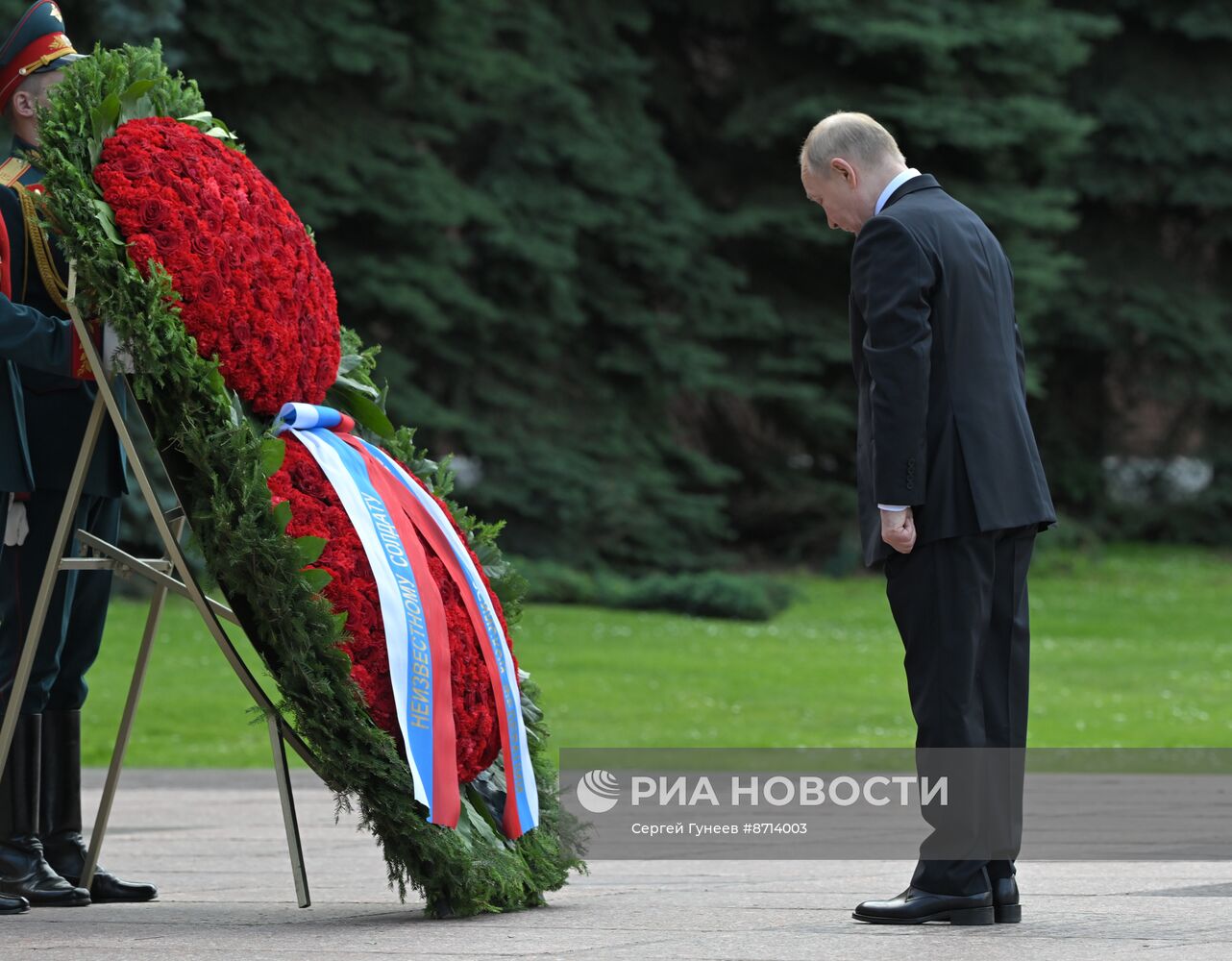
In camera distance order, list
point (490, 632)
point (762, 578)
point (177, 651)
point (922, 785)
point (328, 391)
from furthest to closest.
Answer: point (762, 578), point (177, 651), point (328, 391), point (490, 632), point (922, 785)

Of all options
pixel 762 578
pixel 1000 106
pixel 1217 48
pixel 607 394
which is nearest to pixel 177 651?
pixel 762 578

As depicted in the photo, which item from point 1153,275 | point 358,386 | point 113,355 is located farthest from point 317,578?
point 1153,275

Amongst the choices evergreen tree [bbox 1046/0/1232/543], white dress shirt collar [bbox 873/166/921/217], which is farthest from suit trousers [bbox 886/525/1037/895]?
evergreen tree [bbox 1046/0/1232/543]

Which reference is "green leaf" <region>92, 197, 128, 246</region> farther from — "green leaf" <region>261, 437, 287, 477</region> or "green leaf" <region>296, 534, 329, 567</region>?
"green leaf" <region>296, 534, 329, 567</region>

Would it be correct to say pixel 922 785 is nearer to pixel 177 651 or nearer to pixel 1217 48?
pixel 177 651

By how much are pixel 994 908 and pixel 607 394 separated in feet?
58.8

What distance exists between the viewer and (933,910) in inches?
187

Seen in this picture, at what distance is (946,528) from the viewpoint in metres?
4.84

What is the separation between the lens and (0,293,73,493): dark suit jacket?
16.6ft

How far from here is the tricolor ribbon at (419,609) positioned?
4.93 meters

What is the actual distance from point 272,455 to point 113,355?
49 cm

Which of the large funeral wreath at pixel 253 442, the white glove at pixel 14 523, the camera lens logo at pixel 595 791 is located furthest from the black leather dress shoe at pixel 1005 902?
the white glove at pixel 14 523

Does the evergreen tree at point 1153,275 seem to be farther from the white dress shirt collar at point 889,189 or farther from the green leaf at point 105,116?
the green leaf at point 105,116

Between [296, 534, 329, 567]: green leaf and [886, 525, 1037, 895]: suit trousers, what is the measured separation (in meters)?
1.36
